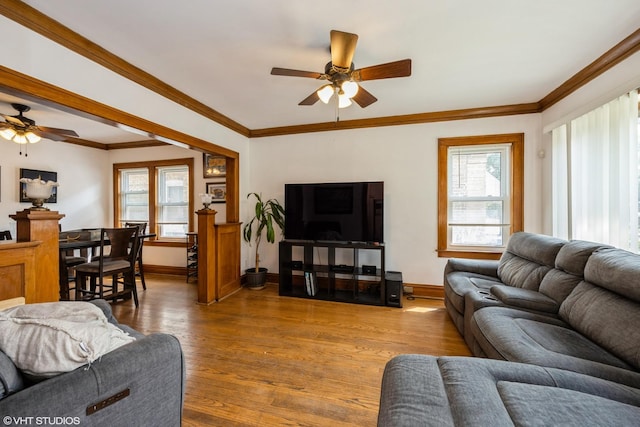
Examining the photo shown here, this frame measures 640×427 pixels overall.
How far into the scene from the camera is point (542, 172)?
10.4ft

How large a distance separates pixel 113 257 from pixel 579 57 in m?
5.20

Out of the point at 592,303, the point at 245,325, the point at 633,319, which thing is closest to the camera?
the point at 633,319

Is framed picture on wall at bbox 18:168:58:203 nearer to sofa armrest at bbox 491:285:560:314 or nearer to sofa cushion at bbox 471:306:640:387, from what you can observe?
sofa cushion at bbox 471:306:640:387

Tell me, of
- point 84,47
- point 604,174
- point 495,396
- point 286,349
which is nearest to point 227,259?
point 286,349

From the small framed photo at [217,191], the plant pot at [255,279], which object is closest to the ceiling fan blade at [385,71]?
the plant pot at [255,279]

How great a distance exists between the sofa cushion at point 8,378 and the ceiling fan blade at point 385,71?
7.82 ft

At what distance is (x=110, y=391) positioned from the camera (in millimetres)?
953

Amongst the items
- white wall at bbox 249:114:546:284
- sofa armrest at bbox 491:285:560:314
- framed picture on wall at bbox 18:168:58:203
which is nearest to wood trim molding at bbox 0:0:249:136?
white wall at bbox 249:114:546:284

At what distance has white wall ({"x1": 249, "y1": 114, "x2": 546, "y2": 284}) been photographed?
3242mm

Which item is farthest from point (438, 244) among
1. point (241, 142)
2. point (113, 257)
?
point (113, 257)

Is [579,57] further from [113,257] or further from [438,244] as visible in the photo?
[113,257]

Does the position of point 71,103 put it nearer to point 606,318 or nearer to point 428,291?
point 606,318

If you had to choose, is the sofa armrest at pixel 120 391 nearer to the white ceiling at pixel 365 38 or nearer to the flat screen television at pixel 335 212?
the white ceiling at pixel 365 38
